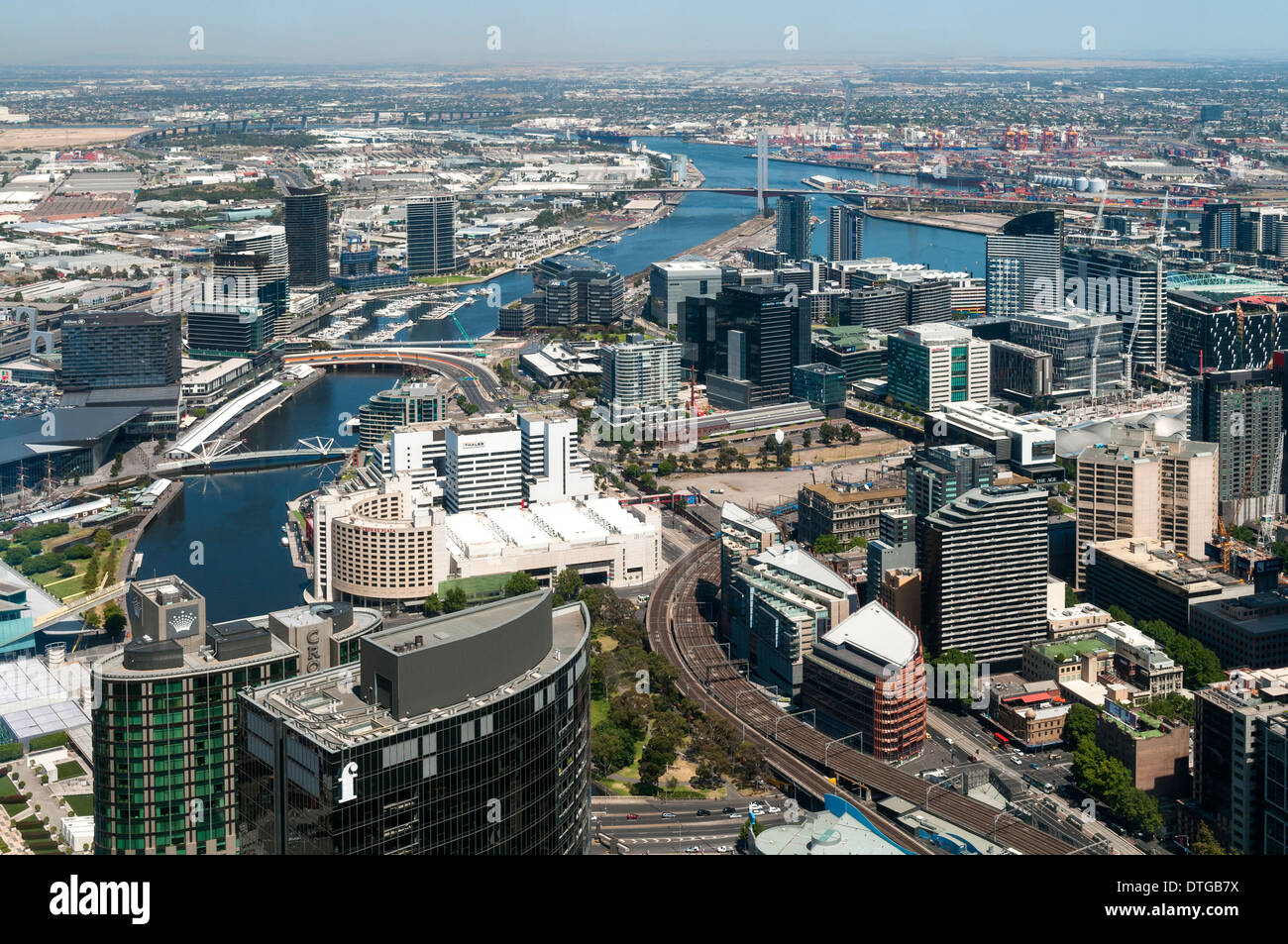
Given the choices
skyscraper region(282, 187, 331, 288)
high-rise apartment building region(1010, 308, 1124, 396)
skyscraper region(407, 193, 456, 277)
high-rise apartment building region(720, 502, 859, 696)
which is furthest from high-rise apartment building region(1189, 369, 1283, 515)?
skyscraper region(407, 193, 456, 277)

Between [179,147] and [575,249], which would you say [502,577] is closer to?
[575,249]

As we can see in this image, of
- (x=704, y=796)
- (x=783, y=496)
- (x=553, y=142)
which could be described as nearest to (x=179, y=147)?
Result: (x=553, y=142)

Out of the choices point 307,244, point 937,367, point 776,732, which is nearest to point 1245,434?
point 937,367

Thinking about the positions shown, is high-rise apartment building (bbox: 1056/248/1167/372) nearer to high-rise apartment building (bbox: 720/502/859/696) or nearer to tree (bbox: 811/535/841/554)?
tree (bbox: 811/535/841/554)

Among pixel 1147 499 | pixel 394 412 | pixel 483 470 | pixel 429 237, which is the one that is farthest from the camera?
pixel 429 237

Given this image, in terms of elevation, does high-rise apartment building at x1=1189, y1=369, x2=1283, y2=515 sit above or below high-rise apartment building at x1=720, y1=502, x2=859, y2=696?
above

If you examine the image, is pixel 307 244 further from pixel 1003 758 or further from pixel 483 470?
pixel 1003 758
